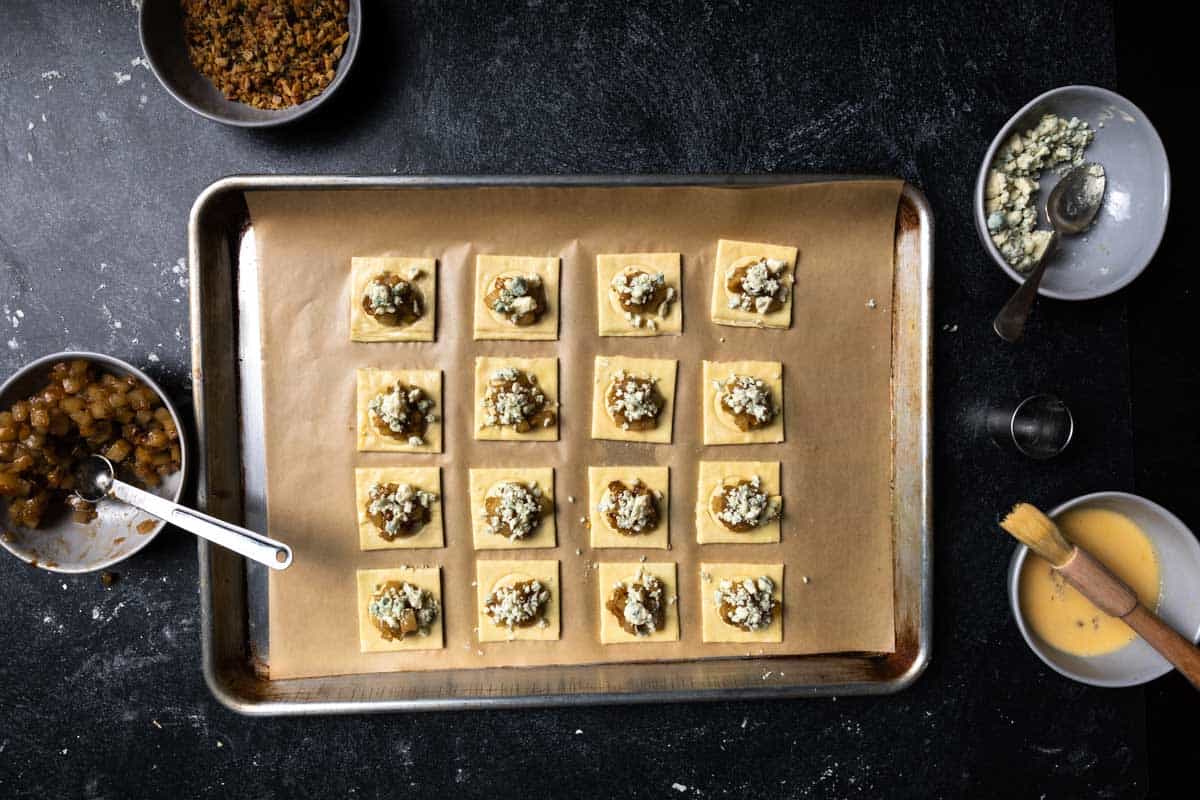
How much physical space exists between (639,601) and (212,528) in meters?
1.13

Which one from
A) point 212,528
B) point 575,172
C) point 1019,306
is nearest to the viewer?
point 212,528

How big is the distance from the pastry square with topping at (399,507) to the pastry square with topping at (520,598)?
0.57 feet

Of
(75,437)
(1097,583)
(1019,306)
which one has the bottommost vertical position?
(1097,583)

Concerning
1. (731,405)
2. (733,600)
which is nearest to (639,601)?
(733,600)

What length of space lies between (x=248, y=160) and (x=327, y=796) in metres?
1.79

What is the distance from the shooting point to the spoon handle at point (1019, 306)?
80.0 inches

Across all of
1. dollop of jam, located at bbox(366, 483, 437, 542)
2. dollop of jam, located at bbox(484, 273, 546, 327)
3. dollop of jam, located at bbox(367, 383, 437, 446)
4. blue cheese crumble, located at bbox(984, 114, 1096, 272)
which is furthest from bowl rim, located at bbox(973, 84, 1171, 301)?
dollop of jam, located at bbox(366, 483, 437, 542)

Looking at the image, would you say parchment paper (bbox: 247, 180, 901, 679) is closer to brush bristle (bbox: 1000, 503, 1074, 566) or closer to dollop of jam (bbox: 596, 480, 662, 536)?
dollop of jam (bbox: 596, 480, 662, 536)

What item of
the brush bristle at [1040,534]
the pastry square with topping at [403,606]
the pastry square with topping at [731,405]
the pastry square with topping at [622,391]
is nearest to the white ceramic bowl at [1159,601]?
the brush bristle at [1040,534]

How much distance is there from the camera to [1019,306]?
204 cm

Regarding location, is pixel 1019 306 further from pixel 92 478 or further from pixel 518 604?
pixel 92 478

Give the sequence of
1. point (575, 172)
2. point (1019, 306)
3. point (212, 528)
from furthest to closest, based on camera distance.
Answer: point (575, 172) < point (1019, 306) < point (212, 528)

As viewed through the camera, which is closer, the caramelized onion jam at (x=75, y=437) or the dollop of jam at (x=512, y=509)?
the caramelized onion jam at (x=75, y=437)

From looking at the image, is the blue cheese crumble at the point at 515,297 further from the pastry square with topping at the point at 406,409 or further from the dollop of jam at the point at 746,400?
→ the dollop of jam at the point at 746,400
